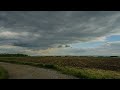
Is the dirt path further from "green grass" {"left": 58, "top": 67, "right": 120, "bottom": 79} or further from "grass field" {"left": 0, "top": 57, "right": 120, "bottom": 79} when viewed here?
"grass field" {"left": 0, "top": 57, "right": 120, "bottom": 79}

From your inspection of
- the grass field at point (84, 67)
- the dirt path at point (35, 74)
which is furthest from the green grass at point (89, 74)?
the dirt path at point (35, 74)

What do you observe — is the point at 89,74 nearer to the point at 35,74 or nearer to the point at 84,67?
the point at 35,74

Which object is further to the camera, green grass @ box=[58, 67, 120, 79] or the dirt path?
green grass @ box=[58, 67, 120, 79]

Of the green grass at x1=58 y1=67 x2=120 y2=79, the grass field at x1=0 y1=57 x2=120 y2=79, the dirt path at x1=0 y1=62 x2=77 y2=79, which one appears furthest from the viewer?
the grass field at x1=0 y1=57 x2=120 y2=79

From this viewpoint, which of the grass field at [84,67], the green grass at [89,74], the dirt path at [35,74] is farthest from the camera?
the grass field at [84,67]

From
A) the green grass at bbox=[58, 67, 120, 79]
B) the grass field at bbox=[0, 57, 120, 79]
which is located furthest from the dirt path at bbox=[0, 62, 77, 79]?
the grass field at bbox=[0, 57, 120, 79]

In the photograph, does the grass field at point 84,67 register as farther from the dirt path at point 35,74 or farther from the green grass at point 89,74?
the dirt path at point 35,74

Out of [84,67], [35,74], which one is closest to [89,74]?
[35,74]

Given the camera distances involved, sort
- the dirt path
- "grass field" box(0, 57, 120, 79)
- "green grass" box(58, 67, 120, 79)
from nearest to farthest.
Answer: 1. the dirt path
2. "green grass" box(58, 67, 120, 79)
3. "grass field" box(0, 57, 120, 79)

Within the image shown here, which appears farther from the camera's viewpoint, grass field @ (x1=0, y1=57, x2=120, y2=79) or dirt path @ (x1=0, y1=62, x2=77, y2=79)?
grass field @ (x1=0, y1=57, x2=120, y2=79)
